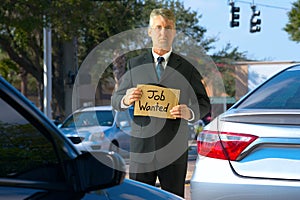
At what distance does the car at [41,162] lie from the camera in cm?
193

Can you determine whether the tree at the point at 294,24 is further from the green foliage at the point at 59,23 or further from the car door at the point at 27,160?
the car door at the point at 27,160

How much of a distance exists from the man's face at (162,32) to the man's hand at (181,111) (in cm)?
43

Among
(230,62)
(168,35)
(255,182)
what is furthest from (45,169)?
(230,62)

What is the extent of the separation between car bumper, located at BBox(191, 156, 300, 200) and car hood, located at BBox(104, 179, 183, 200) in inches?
38.2

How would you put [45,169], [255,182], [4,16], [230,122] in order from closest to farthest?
[45,169] → [255,182] → [230,122] → [4,16]

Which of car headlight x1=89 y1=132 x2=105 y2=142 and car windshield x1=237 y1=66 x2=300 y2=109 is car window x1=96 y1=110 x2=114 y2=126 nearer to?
car headlight x1=89 y1=132 x2=105 y2=142

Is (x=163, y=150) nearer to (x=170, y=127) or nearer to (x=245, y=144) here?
(x=170, y=127)

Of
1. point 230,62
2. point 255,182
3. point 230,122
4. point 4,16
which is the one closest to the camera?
point 255,182

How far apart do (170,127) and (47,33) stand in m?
18.1

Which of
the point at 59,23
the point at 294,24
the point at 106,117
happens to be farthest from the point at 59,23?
the point at 294,24

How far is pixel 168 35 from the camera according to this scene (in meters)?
3.94

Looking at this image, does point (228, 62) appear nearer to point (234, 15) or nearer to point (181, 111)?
point (234, 15)

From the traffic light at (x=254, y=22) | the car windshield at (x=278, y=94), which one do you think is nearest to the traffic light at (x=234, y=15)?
the traffic light at (x=254, y=22)

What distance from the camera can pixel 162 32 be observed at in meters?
3.92
